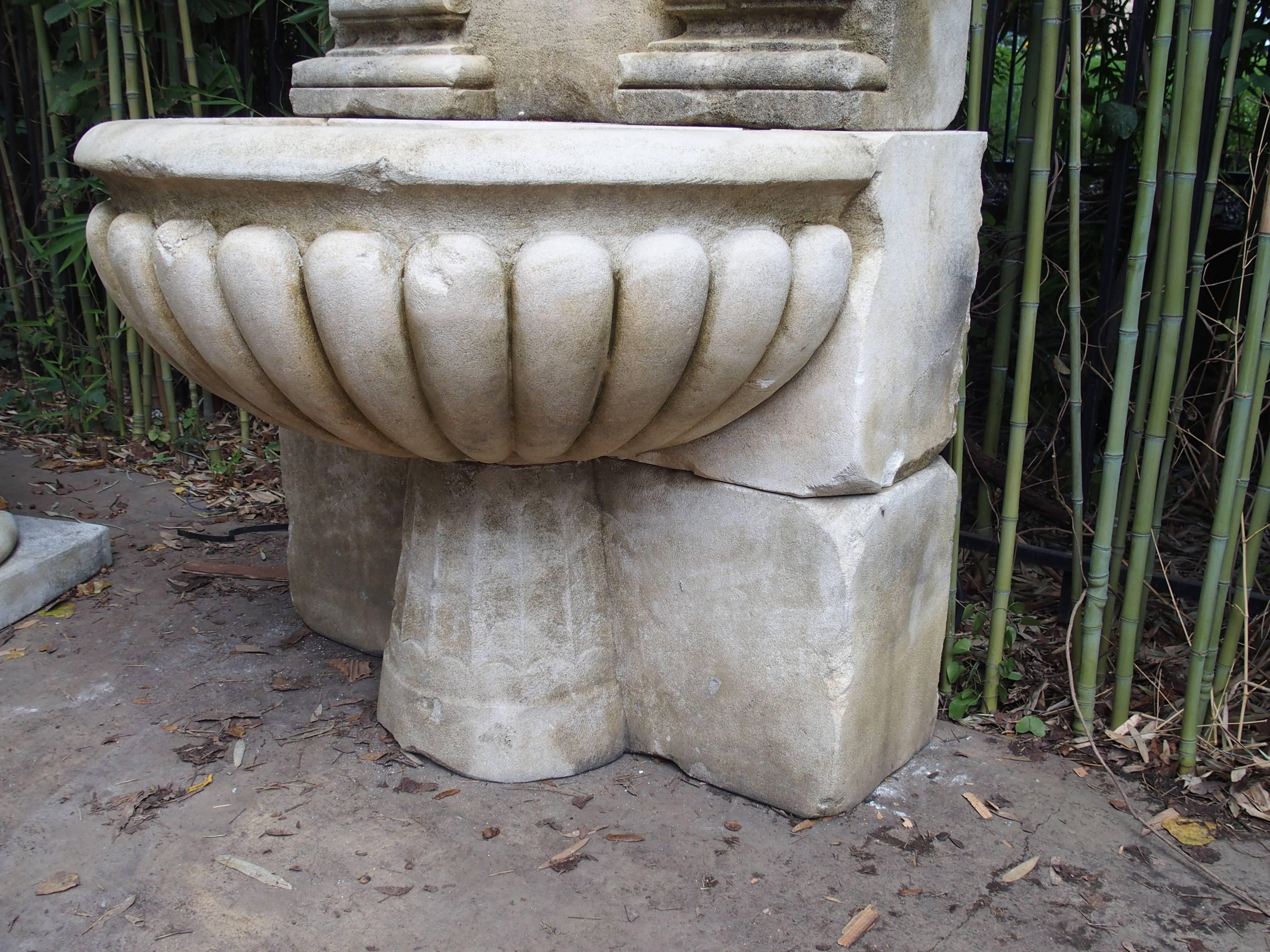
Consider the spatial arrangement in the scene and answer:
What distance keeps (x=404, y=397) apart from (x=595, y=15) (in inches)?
25.7

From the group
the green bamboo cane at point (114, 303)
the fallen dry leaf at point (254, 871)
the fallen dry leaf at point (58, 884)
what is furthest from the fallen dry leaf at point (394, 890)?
the green bamboo cane at point (114, 303)

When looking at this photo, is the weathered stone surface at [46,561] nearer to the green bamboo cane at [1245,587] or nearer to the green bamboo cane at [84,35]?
the green bamboo cane at [84,35]

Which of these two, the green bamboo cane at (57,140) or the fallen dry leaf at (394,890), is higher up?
the green bamboo cane at (57,140)

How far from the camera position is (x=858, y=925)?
4.58 ft

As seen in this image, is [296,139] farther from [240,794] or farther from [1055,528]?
[1055,528]

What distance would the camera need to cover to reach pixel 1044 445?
2.51 meters

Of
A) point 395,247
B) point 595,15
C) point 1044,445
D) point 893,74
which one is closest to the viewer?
point 395,247

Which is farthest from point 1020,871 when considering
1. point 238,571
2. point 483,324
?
point 238,571

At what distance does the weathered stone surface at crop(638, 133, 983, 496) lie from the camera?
1397 millimetres

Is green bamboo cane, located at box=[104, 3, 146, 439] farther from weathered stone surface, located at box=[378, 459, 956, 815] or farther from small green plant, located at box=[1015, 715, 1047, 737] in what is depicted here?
small green plant, located at box=[1015, 715, 1047, 737]

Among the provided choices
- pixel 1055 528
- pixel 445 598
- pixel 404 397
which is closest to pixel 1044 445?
pixel 1055 528

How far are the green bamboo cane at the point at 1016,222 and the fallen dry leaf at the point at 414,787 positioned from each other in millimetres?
1207

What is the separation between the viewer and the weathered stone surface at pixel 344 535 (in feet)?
6.56

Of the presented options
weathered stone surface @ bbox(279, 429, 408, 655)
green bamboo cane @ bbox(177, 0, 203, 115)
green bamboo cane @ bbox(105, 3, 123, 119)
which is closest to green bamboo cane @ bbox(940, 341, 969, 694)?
weathered stone surface @ bbox(279, 429, 408, 655)
